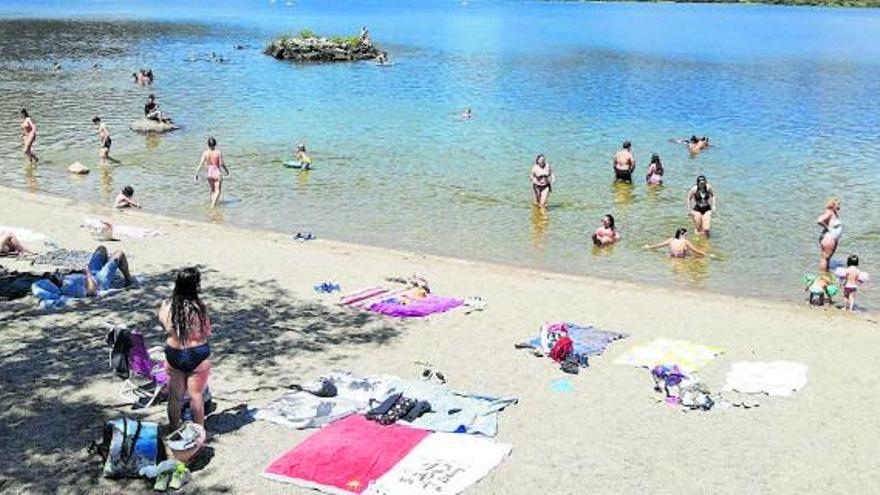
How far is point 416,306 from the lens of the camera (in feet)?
45.6

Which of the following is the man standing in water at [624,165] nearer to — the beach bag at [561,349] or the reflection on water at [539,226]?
the reflection on water at [539,226]

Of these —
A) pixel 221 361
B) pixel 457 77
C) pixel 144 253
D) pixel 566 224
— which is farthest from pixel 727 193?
pixel 457 77

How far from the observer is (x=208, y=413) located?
946 cm

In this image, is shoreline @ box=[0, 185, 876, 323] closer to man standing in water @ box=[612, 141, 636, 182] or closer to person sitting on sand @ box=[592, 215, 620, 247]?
person sitting on sand @ box=[592, 215, 620, 247]

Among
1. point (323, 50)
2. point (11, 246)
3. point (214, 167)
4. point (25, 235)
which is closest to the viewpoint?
point (11, 246)

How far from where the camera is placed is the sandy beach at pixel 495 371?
8.57 m

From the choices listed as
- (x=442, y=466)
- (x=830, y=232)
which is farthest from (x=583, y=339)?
(x=830, y=232)

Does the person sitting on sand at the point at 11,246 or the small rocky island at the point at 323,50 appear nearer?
the person sitting on sand at the point at 11,246

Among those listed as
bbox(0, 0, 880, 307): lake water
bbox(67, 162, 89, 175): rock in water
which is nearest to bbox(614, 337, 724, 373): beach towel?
bbox(0, 0, 880, 307): lake water

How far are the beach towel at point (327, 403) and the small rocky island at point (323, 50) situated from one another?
54.1 m

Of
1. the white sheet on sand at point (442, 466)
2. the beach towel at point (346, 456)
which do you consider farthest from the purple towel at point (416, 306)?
the white sheet on sand at point (442, 466)

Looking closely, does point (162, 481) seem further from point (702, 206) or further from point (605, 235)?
point (702, 206)

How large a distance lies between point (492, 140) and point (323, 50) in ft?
113

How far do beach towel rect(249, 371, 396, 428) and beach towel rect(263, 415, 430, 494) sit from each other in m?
0.26
